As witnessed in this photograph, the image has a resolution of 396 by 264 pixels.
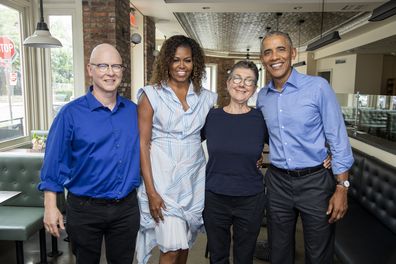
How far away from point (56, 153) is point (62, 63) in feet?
12.4

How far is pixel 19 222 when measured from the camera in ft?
8.71

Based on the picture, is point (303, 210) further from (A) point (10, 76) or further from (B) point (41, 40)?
(A) point (10, 76)

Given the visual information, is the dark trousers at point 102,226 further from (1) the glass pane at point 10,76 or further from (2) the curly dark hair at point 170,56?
(1) the glass pane at point 10,76

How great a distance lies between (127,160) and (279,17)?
22.7 ft

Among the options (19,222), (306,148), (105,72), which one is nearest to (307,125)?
(306,148)

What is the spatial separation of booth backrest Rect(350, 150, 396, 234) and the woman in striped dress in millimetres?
1705

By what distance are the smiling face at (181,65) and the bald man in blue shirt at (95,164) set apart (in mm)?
319

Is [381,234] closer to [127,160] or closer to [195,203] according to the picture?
[195,203]

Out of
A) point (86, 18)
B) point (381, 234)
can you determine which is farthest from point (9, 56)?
point (381, 234)

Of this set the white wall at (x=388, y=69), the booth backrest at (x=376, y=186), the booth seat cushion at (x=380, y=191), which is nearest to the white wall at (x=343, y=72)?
the white wall at (x=388, y=69)

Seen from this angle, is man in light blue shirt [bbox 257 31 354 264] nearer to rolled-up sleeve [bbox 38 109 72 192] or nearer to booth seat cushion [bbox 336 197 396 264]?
booth seat cushion [bbox 336 197 396 264]

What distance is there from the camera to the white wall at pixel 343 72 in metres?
10.9

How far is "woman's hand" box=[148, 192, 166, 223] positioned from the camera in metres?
1.82

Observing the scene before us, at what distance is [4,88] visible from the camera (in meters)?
4.30
